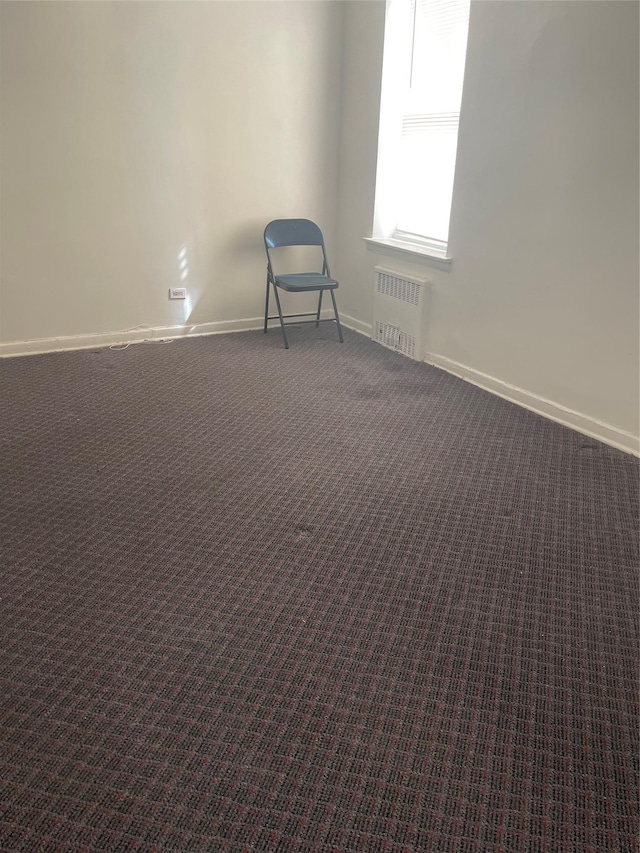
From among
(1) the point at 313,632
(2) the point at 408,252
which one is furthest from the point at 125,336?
(1) the point at 313,632

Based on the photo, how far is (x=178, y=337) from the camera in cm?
483

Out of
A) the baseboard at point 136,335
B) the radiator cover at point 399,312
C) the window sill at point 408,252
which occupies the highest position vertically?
the window sill at point 408,252

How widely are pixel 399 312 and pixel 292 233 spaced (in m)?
0.98

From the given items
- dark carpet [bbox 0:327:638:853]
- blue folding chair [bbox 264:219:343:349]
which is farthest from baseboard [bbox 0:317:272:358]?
dark carpet [bbox 0:327:638:853]

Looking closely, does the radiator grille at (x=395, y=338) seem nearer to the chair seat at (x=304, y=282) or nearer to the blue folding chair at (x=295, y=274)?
the blue folding chair at (x=295, y=274)

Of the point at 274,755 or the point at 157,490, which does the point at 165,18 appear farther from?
the point at 274,755

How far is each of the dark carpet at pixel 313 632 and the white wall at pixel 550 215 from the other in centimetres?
36

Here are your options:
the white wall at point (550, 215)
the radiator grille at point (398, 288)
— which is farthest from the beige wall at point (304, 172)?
the radiator grille at point (398, 288)

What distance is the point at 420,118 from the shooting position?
4.41 meters

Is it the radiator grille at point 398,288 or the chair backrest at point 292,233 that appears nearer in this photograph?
the radiator grille at point 398,288

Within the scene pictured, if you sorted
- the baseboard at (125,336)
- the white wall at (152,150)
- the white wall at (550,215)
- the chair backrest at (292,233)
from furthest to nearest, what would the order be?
the chair backrest at (292,233) < the baseboard at (125,336) < the white wall at (152,150) < the white wall at (550,215)

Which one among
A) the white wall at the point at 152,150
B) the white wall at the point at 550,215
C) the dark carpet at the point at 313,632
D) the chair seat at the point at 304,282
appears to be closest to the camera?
the dark carpet at the point at 313,632

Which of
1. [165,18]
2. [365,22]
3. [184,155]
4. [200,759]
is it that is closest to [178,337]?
[184,155]

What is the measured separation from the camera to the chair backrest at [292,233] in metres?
4.80
